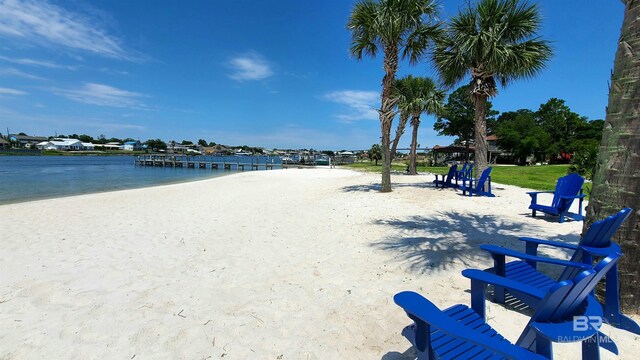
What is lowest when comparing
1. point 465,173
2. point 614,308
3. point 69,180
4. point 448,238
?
point 69,180

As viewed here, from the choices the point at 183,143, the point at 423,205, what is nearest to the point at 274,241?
the point at 423,205

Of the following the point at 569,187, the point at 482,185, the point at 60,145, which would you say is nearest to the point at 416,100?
the point at 482,185

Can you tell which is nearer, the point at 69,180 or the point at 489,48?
the point at 489,48

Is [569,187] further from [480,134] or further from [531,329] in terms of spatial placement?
[531,329]

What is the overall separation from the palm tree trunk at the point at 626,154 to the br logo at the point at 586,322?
5.63 feet

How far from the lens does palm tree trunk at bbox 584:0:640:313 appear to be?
284 centimetres

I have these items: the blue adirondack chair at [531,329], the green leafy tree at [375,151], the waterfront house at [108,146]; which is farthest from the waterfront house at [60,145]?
the blue adirondack chair at [531,329]

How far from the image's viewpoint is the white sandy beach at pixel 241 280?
2.75 metres

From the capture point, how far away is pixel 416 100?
21.7 metres

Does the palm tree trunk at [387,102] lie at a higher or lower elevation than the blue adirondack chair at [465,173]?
higher

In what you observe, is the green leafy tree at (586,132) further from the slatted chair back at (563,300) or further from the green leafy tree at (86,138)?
the green leafy tree at (86,138)

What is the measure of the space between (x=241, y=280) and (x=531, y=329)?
11.1 feet

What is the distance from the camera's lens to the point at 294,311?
329 cm

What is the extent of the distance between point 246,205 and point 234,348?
798cm
